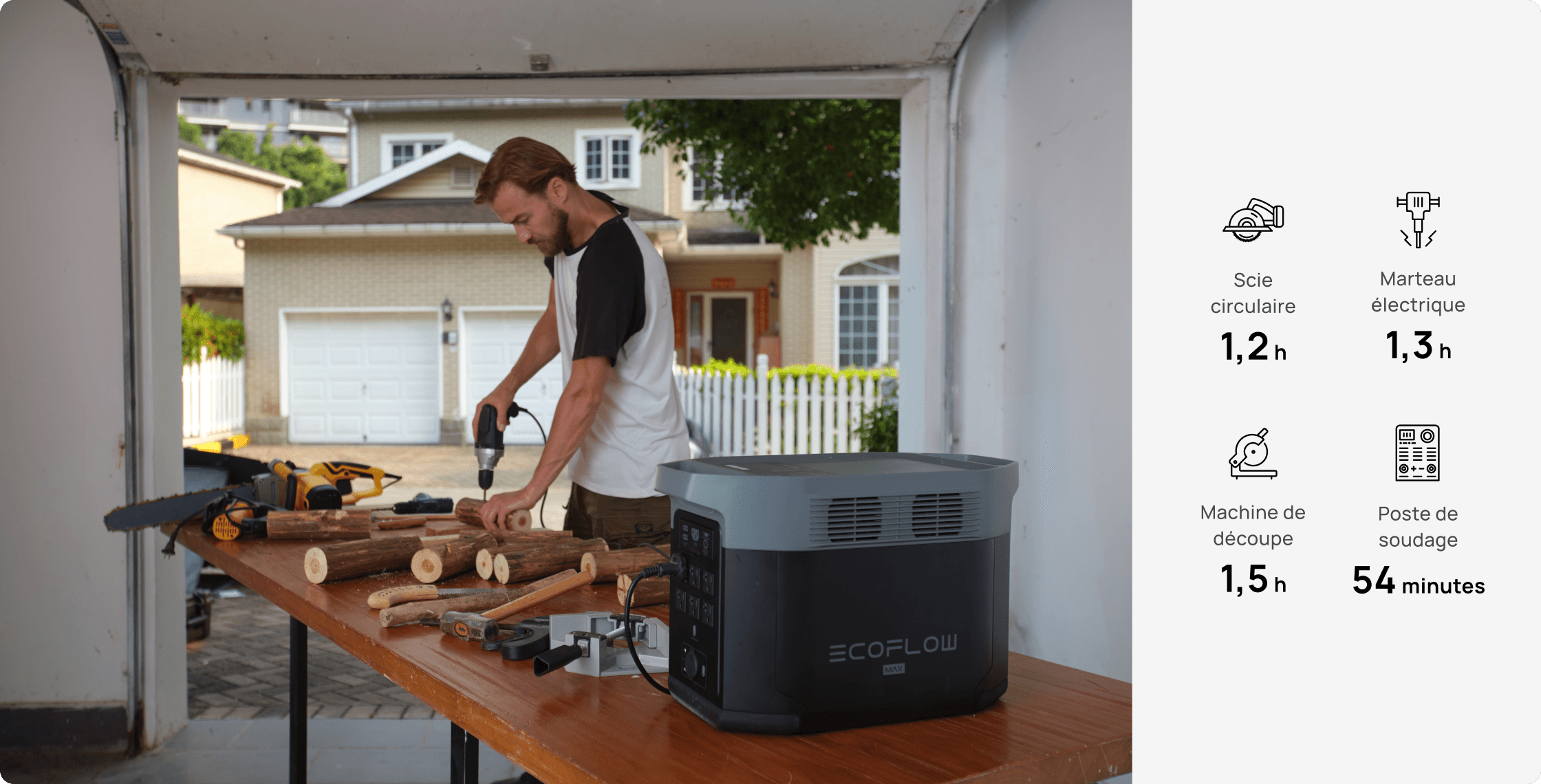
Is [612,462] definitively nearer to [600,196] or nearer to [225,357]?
[600,196]

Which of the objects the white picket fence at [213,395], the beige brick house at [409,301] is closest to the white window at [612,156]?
the beige brick house at [409,301]

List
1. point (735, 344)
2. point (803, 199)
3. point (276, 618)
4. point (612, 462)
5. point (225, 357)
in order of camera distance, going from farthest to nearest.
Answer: point (735, 344) < point (225, 357) < point (803, 199) < point (276, 618) < point (612, 462)

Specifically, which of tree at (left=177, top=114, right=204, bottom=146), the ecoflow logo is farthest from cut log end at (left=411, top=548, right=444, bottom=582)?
tree at (left=177, top=114, right=204, bottom=146)

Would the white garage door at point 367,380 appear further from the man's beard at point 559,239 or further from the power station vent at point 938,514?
the power station vent at point 938,514

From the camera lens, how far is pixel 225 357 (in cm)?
1622

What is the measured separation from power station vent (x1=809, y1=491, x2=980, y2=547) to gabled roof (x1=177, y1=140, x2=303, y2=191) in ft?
77.9

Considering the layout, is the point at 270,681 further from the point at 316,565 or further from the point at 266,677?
the point at 316,565

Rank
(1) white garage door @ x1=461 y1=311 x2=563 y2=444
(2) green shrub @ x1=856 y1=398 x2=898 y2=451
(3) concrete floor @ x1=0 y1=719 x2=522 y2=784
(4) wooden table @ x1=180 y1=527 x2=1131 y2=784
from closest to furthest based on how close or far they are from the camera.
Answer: (4) wooden table @ x1=180 y1=527 x2=1131 y2=784 < (3) concrete floor @ x1=0 y1=719 x2=522 y2=784 < (2) green shrub @ x1=856 y1=398 x2=898 y2=451 < (1) white garage door @ x1=461 y1=311 x2=563 y2=444

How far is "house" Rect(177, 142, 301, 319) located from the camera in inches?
810

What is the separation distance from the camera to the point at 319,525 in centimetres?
271

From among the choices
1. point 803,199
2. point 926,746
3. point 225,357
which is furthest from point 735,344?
point 926,746

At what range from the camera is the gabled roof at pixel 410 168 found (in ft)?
54.7

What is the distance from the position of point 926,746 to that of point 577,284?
1690 mm
